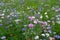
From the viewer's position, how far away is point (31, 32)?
10.1 ft

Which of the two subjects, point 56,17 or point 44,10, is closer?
point 56,17

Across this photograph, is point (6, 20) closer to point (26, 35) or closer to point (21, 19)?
point (21, 19)

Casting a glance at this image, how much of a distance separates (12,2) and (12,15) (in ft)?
3.89

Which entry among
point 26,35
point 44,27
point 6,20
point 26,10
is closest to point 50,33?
point 44,27

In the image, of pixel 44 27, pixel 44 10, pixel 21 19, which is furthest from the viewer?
pixel 44 10

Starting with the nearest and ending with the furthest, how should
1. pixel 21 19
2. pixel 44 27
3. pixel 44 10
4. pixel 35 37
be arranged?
pixel 35 37 → pixel 44 27 → pixel 21 19 → pixel 44 10

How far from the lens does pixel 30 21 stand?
3.40 metres

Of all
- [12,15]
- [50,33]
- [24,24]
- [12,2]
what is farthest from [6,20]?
[12,2]

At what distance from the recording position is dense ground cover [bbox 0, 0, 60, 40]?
10.1 feet

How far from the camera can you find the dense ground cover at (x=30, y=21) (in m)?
3.09

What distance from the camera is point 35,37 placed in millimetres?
2979

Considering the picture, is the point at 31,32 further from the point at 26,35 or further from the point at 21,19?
the point at 21,19

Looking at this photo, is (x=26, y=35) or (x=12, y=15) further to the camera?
(x=12, y=15)

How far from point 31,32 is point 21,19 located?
0.57 m
